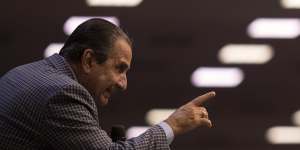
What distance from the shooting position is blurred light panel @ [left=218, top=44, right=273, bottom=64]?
2.63 metres

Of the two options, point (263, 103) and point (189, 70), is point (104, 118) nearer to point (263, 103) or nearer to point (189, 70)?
point (189, 70)

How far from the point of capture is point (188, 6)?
2.61 meters

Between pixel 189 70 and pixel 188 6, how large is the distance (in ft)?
0.84

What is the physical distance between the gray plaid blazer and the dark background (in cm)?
129

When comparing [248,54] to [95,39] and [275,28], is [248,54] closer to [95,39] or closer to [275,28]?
[275,28]

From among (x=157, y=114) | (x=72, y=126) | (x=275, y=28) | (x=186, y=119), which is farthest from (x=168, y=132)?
(x=275, y=28)

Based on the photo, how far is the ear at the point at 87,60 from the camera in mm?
1369

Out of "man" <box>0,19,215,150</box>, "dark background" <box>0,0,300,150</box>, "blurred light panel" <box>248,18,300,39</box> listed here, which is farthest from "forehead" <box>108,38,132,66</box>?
"blurred light panel" <box>248,18,300,39</box>

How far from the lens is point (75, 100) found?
1.24 meters

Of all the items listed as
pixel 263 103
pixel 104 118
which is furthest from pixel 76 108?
pixel 263 103

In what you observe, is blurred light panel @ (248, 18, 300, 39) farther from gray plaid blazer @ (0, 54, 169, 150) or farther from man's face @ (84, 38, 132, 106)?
gray plaid blazer @ (0, 54, 169, 150)

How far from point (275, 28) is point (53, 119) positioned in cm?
161

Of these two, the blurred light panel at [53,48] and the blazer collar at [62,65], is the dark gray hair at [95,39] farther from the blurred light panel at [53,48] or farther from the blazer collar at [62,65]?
the blurred light panel at [53,48]

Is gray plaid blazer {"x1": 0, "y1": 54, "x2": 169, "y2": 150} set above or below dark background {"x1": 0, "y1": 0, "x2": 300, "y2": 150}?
above
